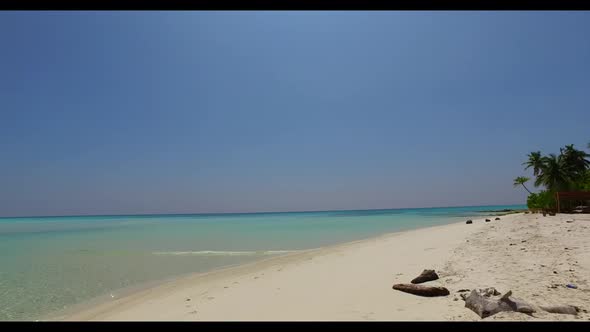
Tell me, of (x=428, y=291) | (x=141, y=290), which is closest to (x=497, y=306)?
(x=428, y=291)

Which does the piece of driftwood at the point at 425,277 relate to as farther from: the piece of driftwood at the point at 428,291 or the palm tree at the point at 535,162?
the palm tree at the point at 535,162

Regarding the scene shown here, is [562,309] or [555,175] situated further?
[555,175]

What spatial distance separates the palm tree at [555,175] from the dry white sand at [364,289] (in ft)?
125

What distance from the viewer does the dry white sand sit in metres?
4.77

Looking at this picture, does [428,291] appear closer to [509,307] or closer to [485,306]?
[485,306]

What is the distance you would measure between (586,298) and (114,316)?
27.1 ft

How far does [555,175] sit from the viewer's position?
39906 millimetres

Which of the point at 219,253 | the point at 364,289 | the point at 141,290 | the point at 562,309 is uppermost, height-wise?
the point at 562,309

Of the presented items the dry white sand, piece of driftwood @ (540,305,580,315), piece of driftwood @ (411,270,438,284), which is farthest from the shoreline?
piece of driftwood @ (540,305,580,315)

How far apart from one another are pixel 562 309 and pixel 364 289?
312 cm

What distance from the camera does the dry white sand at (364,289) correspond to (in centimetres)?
477

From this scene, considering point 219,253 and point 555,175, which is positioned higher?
point 555,175

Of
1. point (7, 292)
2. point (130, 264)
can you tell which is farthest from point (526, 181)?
point (7, 292)
